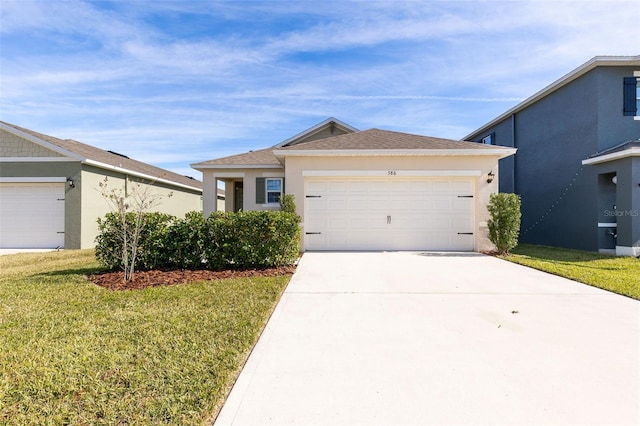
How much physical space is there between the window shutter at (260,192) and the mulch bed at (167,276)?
719 centimetres

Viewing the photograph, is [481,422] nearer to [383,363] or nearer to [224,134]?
[383,363]

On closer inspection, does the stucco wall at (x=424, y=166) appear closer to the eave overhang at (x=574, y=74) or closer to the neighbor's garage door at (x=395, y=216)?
the neighbor's garage door at (x=395, y=216)

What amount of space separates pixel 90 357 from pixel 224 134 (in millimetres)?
16676

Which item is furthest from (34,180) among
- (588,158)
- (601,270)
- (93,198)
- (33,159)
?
(588,158)

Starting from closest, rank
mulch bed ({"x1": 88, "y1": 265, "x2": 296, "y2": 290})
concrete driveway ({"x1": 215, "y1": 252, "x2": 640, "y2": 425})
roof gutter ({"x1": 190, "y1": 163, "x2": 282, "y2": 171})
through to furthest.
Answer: concrete driveway ({"x1": 215, "y1": 252, "x2": 640, "y2": 425}), mulch bed ({"x1": 88, "y1": 265, "x2": 296, "y2": 290}), roof gutter ({"x1": 190, "y1": 163, "x2": 282, "y2": 171})

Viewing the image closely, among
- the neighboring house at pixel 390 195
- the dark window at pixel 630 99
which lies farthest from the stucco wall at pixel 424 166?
the dark window at pixel 630 99

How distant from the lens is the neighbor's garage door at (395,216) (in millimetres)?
9742

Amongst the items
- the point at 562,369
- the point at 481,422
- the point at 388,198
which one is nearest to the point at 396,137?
the point at 388,198

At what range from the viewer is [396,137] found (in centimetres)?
1107

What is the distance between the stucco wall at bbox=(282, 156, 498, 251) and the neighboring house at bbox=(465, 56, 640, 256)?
4046 millimetres

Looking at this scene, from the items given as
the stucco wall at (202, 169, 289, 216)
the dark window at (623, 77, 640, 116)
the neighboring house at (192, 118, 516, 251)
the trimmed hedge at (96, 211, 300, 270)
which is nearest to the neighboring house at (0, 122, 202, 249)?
the stucco wall at (202, 169, 289, 216)

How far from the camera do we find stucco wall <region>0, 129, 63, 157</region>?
37.3ft

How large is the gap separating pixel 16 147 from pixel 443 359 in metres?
16.4

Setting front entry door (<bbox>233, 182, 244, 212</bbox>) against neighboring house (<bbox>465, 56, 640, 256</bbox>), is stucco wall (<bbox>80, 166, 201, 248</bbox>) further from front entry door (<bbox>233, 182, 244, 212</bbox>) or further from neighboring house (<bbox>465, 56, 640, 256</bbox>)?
neighboring house (<bbox>465, 56, 640, 256</bbox>)
